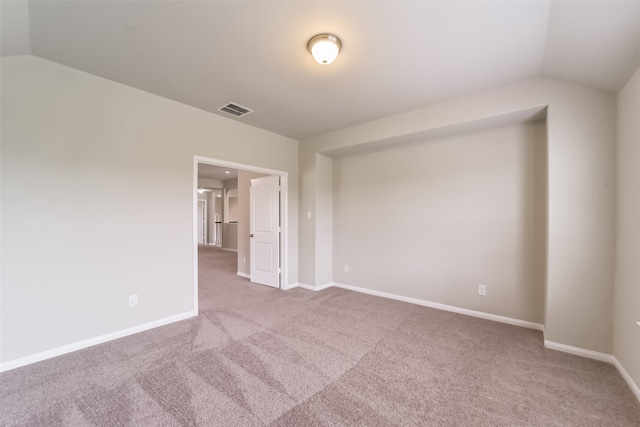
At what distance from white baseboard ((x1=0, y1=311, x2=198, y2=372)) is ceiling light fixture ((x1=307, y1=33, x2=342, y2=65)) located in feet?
10.7

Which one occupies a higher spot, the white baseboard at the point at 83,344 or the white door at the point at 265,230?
the white door at the point at 265,230

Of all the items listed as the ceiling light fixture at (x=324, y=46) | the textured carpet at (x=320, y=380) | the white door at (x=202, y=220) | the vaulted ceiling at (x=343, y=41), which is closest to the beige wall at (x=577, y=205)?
the vaulted ceiling at (x=343, y=41)

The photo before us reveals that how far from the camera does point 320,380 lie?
2.05m

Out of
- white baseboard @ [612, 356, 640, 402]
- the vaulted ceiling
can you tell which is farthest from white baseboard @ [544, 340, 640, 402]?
the vaulted ceiling

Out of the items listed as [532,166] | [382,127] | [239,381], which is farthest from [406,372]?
[382,127]

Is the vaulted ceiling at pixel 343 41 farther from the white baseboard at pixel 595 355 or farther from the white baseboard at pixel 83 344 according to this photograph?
the white baseboard at pixel 83 344

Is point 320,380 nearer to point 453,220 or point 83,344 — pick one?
point 83,344

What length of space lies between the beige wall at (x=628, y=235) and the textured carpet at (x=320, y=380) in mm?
286

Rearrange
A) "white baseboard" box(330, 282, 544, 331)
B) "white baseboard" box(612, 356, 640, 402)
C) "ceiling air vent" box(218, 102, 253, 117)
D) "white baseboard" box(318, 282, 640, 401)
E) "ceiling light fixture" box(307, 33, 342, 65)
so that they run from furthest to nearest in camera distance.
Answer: "ceiling air vent" box(218, 102, 253, 117)
"white baseboard" box(330, 282, 544, 331)
"white baseboard" box(318, 282, 640, 401)
"ceiling light fixture" box(307, 33, 342, 65)
"white baseboard" box(612, 356, 640, 402)

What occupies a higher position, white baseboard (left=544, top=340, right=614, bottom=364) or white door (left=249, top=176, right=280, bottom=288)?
white door (left=249, top=176, right=280, bottom=288)

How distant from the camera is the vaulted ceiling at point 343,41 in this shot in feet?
5.78

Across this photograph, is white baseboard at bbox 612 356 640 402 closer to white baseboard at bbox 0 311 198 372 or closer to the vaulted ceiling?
the vaulted ceiling

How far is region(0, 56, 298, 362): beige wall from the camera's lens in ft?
7.26

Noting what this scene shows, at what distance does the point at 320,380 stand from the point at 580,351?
2484 mm
